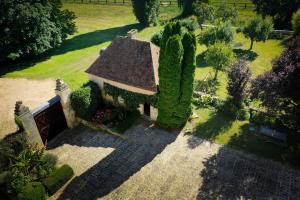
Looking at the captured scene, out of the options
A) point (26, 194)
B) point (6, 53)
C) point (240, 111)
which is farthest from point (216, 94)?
point (6, 53)

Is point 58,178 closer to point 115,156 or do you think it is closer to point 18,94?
point 115,156

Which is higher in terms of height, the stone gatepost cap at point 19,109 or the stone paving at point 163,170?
the stone gatepost cap at point 19,109

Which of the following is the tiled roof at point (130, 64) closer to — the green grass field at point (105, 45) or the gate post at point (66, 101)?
the gate post at point (66, 101)

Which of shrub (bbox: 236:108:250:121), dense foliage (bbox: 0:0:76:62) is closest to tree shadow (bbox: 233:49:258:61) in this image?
shrub (bbox: 236:108:250:121)

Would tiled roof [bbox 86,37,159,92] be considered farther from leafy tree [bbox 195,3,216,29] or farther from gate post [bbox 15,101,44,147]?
leafy tree [bbox 195,3,216,29]

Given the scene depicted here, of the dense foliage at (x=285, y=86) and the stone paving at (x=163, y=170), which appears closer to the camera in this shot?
the stone paving at (x=163, y=170)

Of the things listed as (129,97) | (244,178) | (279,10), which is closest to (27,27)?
(129,97)

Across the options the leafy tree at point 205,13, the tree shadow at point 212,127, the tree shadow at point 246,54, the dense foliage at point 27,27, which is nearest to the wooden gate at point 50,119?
the tree shadow at point 212,127

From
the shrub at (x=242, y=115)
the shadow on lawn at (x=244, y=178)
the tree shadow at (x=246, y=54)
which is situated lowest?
the shadow on lawn at (x=244, y=178)
